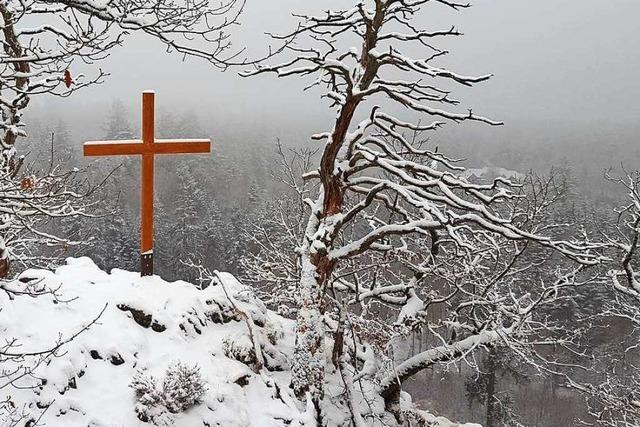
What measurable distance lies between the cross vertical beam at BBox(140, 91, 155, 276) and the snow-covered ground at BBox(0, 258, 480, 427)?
514mm

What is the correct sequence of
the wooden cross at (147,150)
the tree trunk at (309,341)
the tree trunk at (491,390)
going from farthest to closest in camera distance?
1. the tree trunk at (491,390)
2. the wooden cross at (147,150)
3. the tree trunk at (309,341)

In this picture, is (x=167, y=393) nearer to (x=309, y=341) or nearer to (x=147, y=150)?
(x=309, y=341)

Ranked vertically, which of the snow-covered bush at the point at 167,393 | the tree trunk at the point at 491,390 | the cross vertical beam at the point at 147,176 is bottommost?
the tree trunk at the point at 491,390

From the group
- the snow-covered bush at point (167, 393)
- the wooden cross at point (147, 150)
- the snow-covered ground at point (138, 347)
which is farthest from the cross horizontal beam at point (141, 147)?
the snow-covered bush at point (167, 393)

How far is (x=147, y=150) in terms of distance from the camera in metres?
7.75

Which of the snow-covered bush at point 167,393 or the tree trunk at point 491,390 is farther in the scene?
the tree trunk at point 491,390

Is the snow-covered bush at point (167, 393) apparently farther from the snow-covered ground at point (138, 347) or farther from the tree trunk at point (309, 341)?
the tree trunk at point (309, 341)

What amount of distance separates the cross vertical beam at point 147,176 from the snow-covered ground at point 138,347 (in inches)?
20.3

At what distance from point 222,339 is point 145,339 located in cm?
108

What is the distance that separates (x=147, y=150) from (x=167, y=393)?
3.65 m

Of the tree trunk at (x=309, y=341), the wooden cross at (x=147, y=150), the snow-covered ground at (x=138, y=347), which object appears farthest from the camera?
the wooden cross at (x=147, y=150)

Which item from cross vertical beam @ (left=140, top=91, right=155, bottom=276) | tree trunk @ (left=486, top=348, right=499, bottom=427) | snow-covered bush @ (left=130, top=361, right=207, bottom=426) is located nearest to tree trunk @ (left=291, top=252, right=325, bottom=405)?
snow-covered bush @ (left=130, top=361, right=207, bottom=426)

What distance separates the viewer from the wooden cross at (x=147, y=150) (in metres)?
7.62

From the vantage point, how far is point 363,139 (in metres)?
7.82
